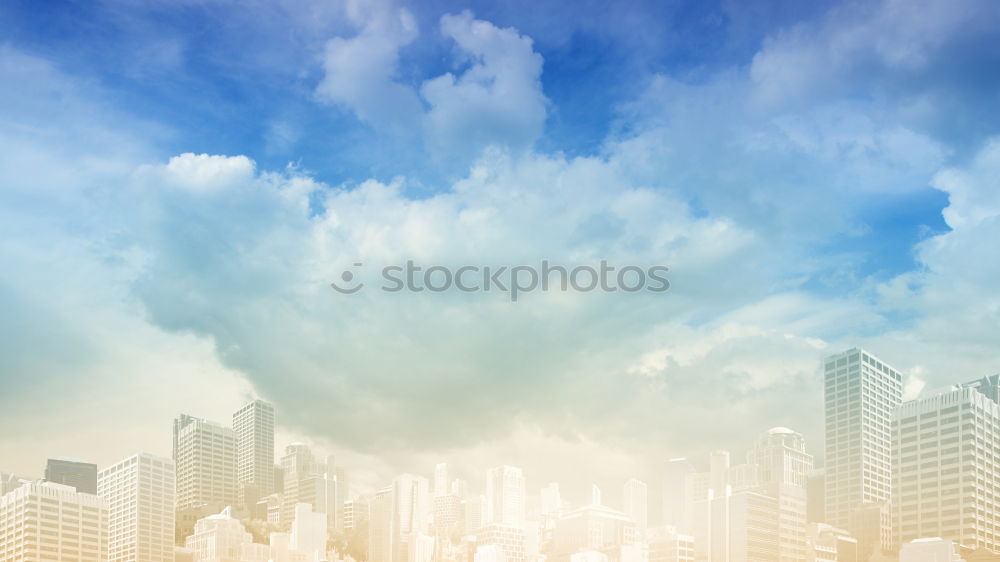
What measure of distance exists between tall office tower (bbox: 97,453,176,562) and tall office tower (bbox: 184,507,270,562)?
780 centimetres

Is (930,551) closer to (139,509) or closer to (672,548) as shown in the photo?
(672,548)

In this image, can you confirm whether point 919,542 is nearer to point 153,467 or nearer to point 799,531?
point 799,531

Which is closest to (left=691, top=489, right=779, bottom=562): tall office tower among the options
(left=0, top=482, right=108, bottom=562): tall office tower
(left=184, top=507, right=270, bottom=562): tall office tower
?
(left=184, top=507, right=270, bottom=562): tall office tower

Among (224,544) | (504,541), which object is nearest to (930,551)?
(504,541)

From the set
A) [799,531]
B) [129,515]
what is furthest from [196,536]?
[799,531]

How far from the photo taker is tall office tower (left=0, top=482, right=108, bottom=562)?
512 feet

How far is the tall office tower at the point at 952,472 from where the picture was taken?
15032 centimetres

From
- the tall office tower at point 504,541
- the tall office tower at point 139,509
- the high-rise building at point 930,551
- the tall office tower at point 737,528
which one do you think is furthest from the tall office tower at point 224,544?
the high-rise building at point 930,551

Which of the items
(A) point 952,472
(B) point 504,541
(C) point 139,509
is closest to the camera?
(A) point 952,472

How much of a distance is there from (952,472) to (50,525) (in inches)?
4960

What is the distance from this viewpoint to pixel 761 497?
472 ft

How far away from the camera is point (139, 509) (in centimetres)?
17675

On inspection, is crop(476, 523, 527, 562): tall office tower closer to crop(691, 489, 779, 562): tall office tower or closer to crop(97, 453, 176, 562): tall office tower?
crop(691, 489, 779, 562): tall office tower

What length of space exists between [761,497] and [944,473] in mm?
30716
